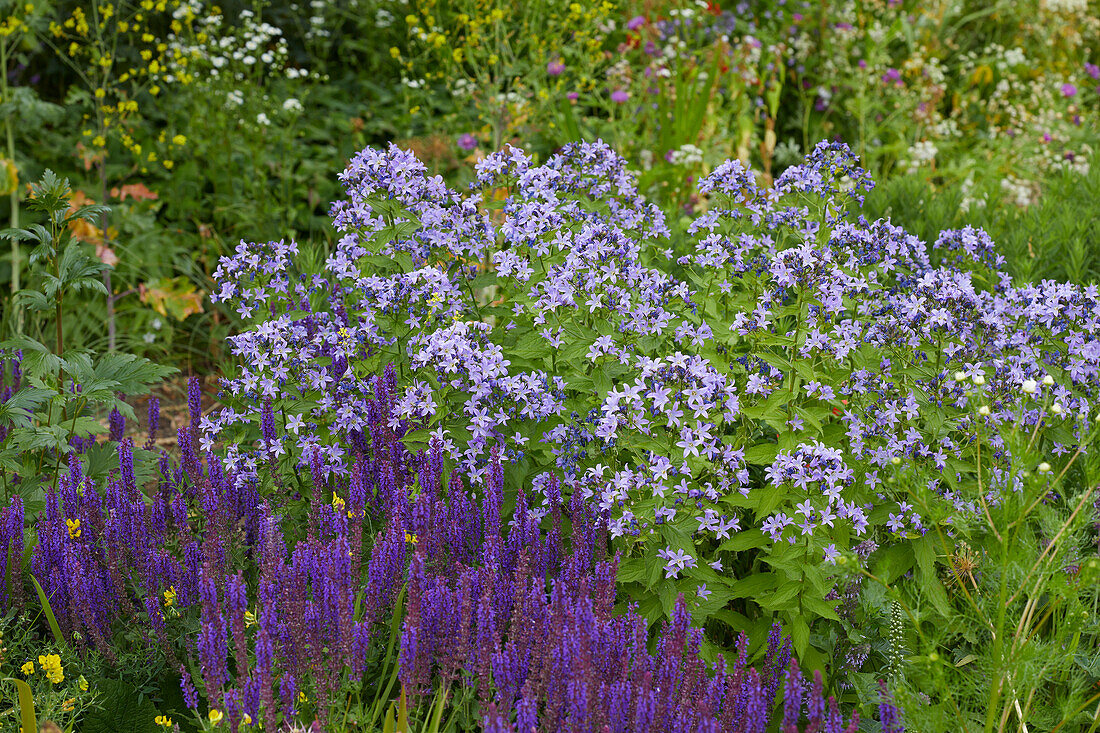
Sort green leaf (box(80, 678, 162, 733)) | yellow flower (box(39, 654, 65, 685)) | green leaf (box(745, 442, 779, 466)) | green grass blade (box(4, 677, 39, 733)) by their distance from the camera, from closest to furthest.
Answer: green grass blade (box(4, 677, 39, 733)) → yellow flower (box(39, 654, 65, 685)) → green leaf (box(80, 678, 162, 733)) → green leaf (box(745, 442, 779, 466))

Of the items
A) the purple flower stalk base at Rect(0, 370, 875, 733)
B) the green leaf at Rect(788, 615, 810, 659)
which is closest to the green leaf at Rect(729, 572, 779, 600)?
the green leaf at Rect(788, 615, 810, 659)

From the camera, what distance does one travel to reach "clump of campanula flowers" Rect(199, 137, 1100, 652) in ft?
8.53

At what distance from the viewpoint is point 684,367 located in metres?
2.48

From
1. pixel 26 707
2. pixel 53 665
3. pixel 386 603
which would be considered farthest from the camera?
pixel 386 603

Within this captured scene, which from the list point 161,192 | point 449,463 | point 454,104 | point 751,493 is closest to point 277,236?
point 161,192

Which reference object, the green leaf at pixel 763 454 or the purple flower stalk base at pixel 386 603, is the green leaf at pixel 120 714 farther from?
the green leaf at pixel 763 454

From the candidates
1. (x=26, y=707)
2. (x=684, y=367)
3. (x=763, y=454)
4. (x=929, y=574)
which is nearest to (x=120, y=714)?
(x=26, y=707)

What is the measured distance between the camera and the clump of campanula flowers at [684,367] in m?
2.60

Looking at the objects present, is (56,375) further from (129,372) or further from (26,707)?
(26,707)

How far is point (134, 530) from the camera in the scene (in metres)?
2.75

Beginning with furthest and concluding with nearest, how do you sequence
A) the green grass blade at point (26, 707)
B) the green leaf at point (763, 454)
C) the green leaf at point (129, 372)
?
the green leaf at point (129, 372), the green leaf at point (763, 454), the green grass blade at point (26, 707)

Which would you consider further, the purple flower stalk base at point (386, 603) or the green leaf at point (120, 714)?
the green leaf at point (120, 714)

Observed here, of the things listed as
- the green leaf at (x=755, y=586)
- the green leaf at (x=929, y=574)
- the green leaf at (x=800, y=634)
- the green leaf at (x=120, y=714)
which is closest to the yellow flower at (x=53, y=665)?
the green leaf at (x=120, y=714)

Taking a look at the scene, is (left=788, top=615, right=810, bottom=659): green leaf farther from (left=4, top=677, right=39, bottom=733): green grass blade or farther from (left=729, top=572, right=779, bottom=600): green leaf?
(left=4, top=677, right=39, bottom=733): green grass blade
